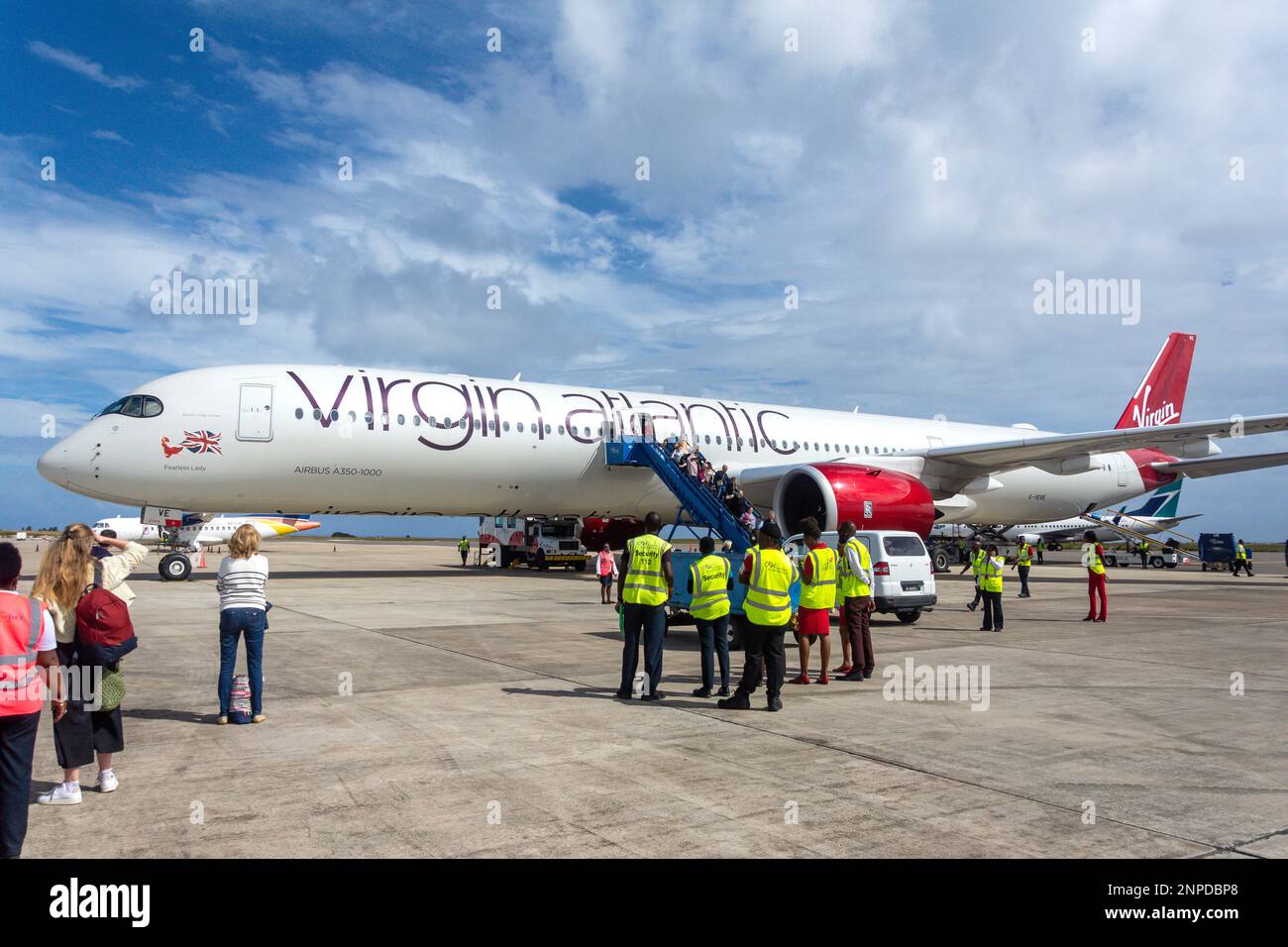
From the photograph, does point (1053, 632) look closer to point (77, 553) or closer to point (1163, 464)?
point (77, 553)

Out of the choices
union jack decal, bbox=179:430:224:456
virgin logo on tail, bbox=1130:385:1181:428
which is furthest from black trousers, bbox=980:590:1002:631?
virgin logo on tail, bbox=1130:385:1181:428

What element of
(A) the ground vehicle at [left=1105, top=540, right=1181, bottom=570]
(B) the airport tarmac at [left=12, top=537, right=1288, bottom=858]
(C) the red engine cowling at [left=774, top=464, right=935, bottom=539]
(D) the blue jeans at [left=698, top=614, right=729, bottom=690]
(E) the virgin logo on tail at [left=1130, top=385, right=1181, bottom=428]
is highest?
(E) the virgin logo on tail at [left=1130, top=385, right=1181, bottom=428]

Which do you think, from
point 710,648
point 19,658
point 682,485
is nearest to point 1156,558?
point 682,485

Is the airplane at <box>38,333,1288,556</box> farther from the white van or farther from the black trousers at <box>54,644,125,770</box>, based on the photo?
the black trousers at <box>54,644,125,770</box>

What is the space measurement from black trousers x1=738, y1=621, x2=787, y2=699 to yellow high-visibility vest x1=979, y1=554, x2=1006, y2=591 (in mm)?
7209

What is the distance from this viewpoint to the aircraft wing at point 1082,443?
20.8 m

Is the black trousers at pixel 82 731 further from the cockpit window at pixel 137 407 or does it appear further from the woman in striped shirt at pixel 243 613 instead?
the cockpit window at pixel 137 407

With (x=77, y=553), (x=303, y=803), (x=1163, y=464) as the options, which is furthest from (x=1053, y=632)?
(x=1163, y=464)

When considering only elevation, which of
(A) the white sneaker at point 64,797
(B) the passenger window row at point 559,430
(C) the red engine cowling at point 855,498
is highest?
(B) the passenger window row at point 559,430

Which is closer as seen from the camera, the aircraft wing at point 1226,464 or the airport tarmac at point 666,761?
the airport tarmac at point 666,761

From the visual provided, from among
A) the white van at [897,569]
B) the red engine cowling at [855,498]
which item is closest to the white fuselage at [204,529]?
the red engine cowling at [855,498]

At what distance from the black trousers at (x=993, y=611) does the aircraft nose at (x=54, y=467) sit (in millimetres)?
17211

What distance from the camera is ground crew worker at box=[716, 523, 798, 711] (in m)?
8.06
